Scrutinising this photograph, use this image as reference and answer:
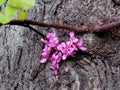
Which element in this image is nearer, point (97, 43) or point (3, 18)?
point (3, 18)

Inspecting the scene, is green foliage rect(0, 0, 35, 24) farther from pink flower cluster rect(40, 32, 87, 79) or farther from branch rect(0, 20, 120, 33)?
pink flower cluster rect(40, 32, 87, 79)

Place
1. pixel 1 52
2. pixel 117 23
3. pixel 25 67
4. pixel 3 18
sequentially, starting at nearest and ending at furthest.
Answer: pixel 3 18, pixel 117 23, pixel 25 67, pixel 1 52

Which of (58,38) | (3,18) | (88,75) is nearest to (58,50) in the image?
(58,38)

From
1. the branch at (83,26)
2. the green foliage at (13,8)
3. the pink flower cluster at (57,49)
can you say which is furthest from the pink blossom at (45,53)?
the green foliage at (13,8)

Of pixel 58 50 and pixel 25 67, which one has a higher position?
pixel 58 50

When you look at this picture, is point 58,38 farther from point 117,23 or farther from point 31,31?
point 117,23

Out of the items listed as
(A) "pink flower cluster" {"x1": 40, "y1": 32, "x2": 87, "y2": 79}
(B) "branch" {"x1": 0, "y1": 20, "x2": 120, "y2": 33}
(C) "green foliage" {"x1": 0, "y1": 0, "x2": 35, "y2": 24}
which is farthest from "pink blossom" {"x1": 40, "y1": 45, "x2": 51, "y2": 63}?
(C) "green foliage" {"x1": 0, "y1": 0, "x2": 35, "y2": 24}

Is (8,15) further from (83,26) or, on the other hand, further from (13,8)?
(83,26)
